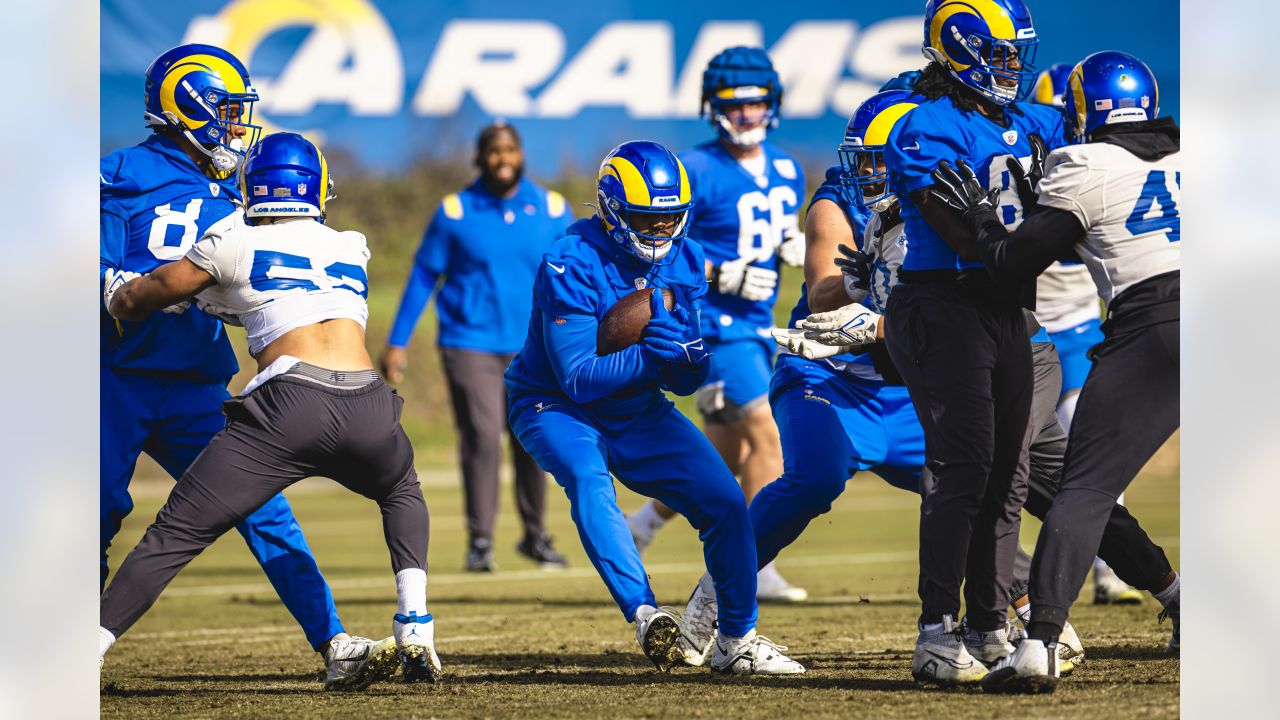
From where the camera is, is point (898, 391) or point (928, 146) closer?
point (928, 146)

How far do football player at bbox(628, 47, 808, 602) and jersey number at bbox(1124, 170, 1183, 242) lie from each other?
2.86 meters

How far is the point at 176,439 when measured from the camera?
527cm

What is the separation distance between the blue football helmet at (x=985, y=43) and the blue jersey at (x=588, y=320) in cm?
106

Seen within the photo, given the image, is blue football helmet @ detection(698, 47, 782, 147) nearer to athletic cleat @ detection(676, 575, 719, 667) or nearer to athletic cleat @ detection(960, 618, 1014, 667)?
athletic cleat @ detection(676, 575, 719, 667)

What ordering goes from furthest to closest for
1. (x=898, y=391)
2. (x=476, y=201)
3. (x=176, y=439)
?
(x=476, y=201), (x=898, y=391), (x=176, y=439)

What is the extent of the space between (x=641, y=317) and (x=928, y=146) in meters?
1.05

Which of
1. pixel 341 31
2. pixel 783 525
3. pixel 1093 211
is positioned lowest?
pixel 783 525

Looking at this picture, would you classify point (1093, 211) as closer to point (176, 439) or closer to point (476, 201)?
point (176, 439)

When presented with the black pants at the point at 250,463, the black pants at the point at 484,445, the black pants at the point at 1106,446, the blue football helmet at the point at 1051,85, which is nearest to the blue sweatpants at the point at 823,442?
the black pants at the point at 1106,446

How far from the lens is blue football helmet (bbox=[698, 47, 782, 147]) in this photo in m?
7.44

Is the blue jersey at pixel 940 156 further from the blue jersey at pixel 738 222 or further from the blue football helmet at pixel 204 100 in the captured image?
the blue jersey at pixel 738 222

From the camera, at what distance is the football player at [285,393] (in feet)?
15.0
